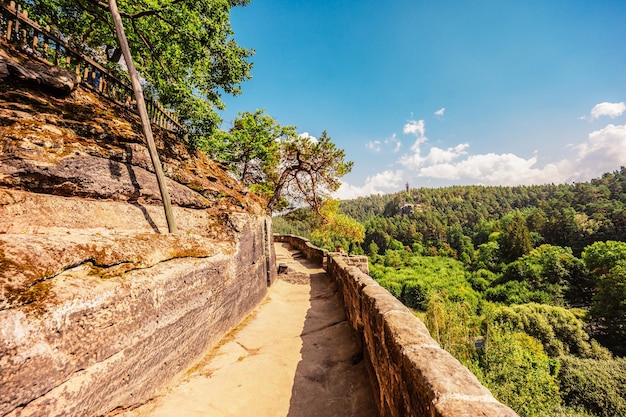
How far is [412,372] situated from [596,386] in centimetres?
3790

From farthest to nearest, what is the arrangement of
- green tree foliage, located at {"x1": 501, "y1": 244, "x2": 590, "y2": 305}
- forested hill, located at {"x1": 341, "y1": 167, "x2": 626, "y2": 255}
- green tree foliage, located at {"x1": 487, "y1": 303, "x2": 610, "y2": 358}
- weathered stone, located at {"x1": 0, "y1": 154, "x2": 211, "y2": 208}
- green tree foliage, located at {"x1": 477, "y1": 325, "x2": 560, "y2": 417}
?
forested hill, located at {"x1": 341, "y1": 167, "x2": 626, "y2": 255} < green tree foliage, located at {"x1": 501, "y1": 244, "x2": 590, "y2": 305} < green tree foliage, located at {"x1": 487, "y1": 303, "x2": 610, "y2": 358} < green tree foliage, located at {"x1": 477, "y1": 325, "x2": 560, "y2": 417} < weathered stone, located at {"x1": 0, "y1": 154, "x2": 211, "y2": 208}

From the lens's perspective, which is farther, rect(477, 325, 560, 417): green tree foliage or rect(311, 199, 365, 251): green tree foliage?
rect(477, 325, 560, 417): green tree foliage

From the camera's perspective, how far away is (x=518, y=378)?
943 inches

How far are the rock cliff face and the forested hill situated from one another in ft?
332

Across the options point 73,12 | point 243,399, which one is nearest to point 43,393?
point 243,399

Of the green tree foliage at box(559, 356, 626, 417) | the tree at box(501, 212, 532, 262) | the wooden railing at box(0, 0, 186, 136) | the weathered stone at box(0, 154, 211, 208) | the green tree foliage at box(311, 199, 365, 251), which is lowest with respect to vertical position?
the green tree foliage at box(559, 356, 626, 417)

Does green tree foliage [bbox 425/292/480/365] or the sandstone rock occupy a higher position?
the sandstone rock

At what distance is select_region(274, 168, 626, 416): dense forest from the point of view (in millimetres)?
24766

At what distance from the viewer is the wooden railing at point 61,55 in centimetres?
497

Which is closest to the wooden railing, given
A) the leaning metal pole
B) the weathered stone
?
the leaning metal pole

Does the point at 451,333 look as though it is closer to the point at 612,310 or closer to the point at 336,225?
the point at 612,310

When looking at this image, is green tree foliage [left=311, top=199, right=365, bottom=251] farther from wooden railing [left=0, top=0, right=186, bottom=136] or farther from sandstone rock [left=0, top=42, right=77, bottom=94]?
sandstone rock [left=0, top=42, right=77, bottom=94]

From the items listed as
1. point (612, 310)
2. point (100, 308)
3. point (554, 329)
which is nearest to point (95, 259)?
point (100, 308)

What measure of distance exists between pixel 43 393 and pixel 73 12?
30.8 feet
